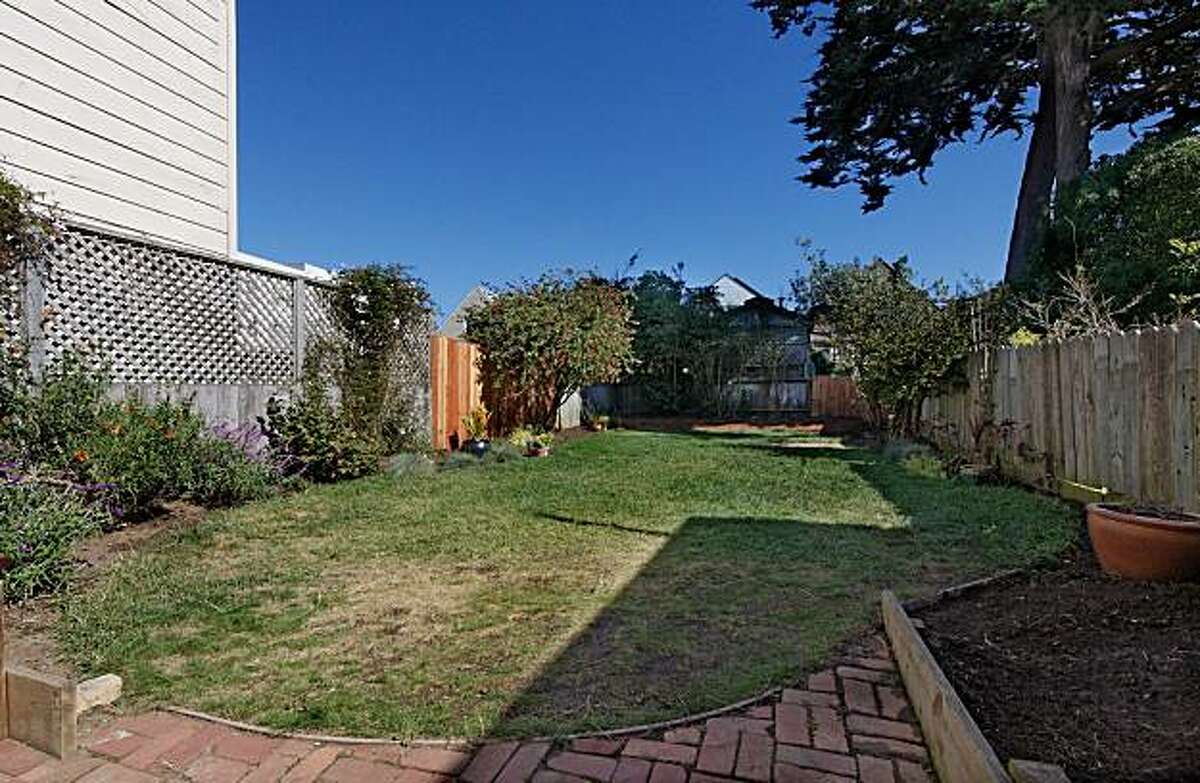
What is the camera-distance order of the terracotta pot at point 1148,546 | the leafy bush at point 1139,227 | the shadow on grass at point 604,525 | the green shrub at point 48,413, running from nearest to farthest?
the terracotta pot at point 1148,546, the green shrub at point 48,413, the shadow on grass at point 604,525, the leafy bush at point 1139,227

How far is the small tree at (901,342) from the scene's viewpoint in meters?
8.34

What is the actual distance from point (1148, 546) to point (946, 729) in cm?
212

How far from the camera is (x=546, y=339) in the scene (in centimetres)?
1060

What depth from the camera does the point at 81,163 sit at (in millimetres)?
5094

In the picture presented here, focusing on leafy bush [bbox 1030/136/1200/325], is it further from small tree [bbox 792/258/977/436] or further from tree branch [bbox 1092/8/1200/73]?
tree branch [bbox 1092/8/1200/73]

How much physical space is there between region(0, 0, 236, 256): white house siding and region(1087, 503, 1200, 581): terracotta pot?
6.88 meters

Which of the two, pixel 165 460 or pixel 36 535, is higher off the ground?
pixel 165 460

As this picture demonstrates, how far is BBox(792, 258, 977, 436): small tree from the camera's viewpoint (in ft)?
27.4

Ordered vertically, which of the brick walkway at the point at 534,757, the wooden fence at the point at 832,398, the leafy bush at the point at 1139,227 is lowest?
the brick walkway at the point at 534,757

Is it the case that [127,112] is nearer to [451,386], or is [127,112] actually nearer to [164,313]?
[164,313]

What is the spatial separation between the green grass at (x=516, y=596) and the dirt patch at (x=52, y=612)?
8 cm

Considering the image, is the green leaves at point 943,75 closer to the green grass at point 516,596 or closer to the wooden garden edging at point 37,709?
the green grass at point 516,596

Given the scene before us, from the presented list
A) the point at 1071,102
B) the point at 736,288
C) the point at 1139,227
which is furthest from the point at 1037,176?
the point at 736,288

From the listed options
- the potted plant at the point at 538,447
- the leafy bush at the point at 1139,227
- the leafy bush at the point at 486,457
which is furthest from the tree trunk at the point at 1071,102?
the leafy bush at the point at 486,457
